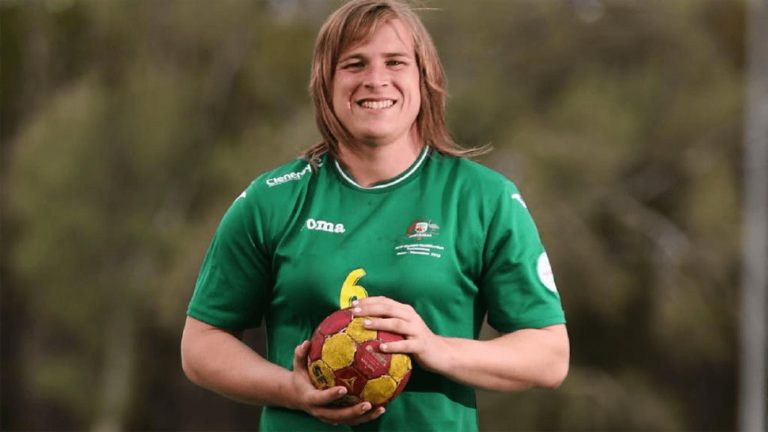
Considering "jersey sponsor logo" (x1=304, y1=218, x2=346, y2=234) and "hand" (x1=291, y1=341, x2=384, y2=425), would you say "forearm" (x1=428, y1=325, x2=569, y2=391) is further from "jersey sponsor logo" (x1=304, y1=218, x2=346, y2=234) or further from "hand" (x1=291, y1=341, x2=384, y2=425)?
"jersey sponsor logo" (x1=304, y1=218, x2=346, y2=234)

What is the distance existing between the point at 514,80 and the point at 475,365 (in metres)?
29.9

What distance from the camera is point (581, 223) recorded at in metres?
30.5

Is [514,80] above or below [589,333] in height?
above

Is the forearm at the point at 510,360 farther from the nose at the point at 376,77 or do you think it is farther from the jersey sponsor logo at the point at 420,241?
the nose at the point at 376,77

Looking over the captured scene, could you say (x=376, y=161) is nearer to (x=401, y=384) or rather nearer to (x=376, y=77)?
(x=376, y=77)

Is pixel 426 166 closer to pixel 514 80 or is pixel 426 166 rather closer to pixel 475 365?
pixel 475 365

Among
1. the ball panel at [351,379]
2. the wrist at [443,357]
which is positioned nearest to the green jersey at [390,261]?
the wrist at [443,357]

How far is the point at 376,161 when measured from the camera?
400 centimetres

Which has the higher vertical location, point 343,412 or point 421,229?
point 421,229

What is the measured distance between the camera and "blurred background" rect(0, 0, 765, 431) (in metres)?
30.6

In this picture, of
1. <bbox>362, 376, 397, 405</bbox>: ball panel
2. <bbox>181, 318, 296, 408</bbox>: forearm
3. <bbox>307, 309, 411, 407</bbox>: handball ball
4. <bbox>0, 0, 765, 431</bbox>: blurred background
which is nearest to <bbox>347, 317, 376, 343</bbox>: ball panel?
<bbox>307, 309, 411, 407</bbox>: handball ball

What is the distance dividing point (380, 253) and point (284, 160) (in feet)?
81.9

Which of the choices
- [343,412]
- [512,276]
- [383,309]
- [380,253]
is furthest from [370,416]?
[512,276]

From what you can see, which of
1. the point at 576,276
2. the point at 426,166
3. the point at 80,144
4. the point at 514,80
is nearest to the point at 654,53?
the point at 514,80
